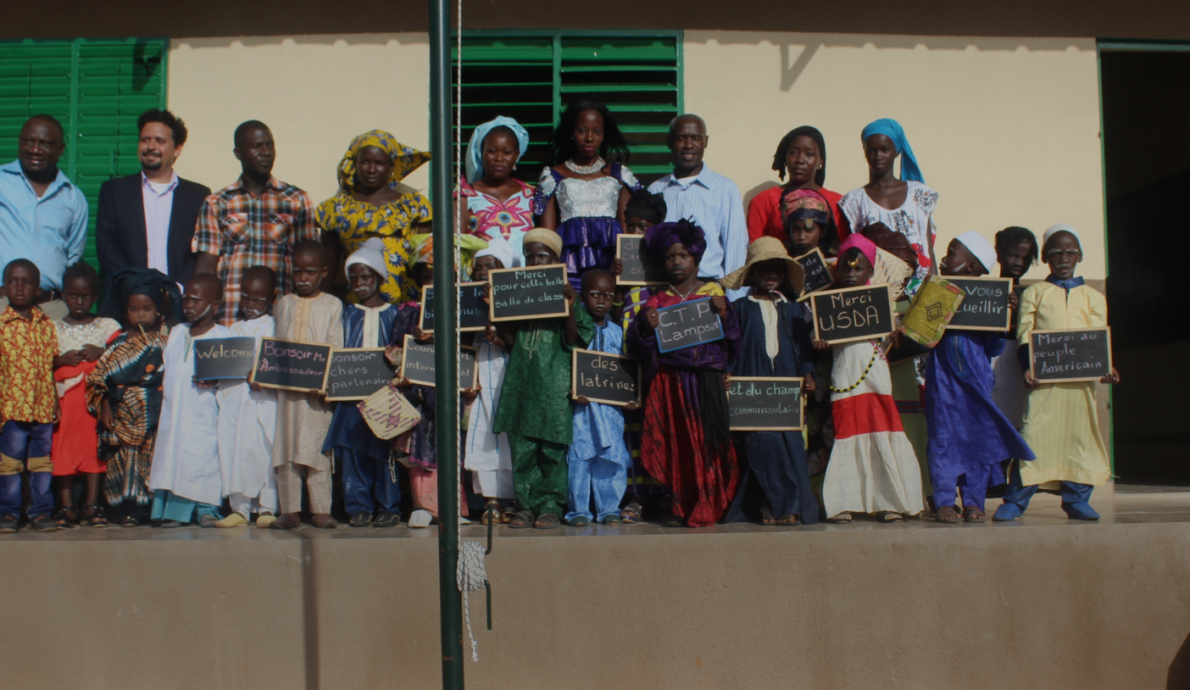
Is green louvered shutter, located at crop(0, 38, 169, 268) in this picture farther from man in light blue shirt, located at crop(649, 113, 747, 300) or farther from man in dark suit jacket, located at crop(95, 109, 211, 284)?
man in light blue shirt, located at crop(649, 113, 747, 300)

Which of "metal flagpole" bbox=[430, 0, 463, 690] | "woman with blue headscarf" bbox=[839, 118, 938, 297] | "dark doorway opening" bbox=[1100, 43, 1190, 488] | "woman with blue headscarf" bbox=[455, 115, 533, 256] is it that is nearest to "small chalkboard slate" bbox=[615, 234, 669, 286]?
"woman with blue headscarf" bbox=[455, 115, 533, 256]

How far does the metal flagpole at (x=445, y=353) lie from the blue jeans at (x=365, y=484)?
7.66 ft

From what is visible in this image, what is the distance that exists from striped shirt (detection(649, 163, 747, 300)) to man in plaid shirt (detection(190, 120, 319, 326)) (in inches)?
93.5

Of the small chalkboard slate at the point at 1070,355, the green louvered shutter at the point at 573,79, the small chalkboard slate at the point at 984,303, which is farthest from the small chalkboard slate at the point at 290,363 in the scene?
the small chalkboard slate at the point at 1070,355

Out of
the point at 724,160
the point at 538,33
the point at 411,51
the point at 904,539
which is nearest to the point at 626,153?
the point at 724,160

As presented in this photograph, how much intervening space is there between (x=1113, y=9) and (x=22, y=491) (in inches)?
324

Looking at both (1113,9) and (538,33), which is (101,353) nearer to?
(538,33)

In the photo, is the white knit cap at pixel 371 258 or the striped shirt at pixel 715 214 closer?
Result: the white knit cap at pixel 371 258

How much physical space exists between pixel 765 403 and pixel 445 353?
96.1 inches

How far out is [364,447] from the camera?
5.02 m

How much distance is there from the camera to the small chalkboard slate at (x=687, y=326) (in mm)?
4840

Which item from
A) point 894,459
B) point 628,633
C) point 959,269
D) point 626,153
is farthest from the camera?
point 626,153

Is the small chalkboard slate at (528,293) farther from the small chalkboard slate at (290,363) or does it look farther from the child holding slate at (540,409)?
the small chalkboard slate at (290,363)

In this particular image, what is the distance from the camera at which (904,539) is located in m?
4.31
